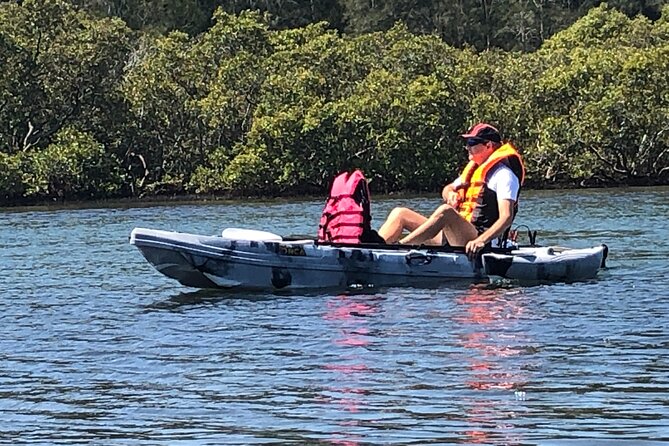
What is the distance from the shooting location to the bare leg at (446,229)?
14805 mm

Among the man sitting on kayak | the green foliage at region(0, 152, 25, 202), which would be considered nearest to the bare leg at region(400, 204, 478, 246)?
the man sitting on kayak

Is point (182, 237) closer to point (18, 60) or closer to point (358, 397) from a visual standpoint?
point (358, 397)

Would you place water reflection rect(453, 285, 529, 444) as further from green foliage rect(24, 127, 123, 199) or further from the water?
green foliage rect(24, 127, 123, 199)

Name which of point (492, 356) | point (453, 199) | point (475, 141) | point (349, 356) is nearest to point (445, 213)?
point (453, 199)

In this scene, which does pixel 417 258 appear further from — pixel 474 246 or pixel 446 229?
pixel 474 246

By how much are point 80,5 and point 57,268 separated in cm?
5406

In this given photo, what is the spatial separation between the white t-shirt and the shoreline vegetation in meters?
33.1

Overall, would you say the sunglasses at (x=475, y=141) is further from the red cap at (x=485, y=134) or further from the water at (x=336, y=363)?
the water at (x=336, y=363)

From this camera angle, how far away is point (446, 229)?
1505 cm

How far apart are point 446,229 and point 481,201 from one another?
465 millimetres

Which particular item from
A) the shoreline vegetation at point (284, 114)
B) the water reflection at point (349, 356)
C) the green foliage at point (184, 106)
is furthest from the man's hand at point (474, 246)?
the green foliage at point (184, 106)

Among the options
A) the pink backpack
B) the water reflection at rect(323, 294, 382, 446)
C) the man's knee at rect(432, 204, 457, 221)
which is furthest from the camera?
the pink backpack

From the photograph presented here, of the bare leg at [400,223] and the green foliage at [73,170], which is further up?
the bare leg at [400,223]

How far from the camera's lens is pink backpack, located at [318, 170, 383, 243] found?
15062 millimetres
